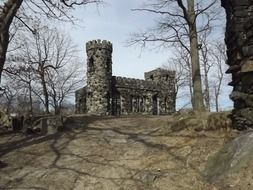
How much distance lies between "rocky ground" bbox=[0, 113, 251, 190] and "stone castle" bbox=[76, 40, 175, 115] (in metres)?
26.7

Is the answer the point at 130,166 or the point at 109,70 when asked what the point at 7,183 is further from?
the point at 109,70

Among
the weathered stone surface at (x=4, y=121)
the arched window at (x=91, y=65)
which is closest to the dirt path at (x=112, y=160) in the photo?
the weathered stone surface at (x=4, y=121)

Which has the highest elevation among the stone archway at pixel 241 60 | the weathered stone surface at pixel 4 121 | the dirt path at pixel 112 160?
the stone archway at pixel 241 60

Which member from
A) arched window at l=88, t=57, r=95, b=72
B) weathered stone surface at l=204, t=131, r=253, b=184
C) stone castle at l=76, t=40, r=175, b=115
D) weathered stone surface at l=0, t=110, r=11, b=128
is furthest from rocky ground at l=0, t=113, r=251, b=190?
arched window at l=88, t=57, r=95, b=72

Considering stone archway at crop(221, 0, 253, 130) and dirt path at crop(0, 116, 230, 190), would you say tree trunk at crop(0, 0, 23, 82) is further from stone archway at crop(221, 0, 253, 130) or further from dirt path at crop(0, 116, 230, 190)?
stone archway at crop(221, 0, 253, 130)

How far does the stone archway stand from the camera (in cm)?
1238

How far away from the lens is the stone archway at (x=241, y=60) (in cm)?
1238

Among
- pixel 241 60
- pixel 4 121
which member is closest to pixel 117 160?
pixel 241 60

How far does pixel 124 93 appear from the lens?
151 feet

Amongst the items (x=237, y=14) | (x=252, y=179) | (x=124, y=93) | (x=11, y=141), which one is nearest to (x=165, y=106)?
(x=124, y=93)

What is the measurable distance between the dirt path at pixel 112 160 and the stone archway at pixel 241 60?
98 cm

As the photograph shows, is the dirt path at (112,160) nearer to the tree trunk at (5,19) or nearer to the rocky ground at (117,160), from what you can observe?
the rocky ground at (117,160)

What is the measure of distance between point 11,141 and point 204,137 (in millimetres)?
8067

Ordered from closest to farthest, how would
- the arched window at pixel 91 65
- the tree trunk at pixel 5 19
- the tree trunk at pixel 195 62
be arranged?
the tree trunk at pixel 5 19 < the tree trunk at pixel 195 62 < the arched window at pixel 91 65
